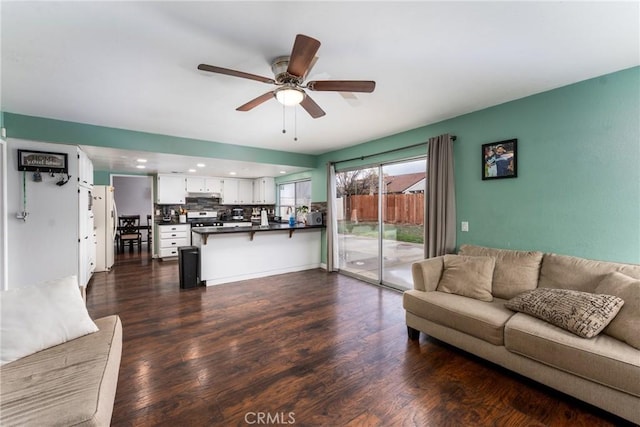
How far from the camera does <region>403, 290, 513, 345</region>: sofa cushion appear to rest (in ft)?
7.07

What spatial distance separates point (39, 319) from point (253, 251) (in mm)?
3367

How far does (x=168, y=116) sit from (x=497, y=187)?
4028mm


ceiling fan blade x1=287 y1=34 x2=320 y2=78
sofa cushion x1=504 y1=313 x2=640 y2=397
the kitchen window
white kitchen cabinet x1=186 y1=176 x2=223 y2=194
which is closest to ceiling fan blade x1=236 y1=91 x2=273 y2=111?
ceiling fan blade x1=287 y1=34 x2=320 y2=78

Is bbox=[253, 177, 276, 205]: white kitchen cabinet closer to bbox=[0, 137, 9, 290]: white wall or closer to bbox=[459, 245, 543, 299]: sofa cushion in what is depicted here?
bbox=[0, 137, 9, 290]: white wall

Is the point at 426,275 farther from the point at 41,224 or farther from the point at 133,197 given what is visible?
the point at 133,197

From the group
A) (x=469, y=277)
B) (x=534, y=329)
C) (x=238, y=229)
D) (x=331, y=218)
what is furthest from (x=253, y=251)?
(x=534, y=329)

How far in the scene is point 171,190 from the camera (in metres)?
6.92

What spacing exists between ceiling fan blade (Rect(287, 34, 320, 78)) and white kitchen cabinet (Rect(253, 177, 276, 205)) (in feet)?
20.0

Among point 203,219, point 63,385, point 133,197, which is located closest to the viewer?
point 63,385

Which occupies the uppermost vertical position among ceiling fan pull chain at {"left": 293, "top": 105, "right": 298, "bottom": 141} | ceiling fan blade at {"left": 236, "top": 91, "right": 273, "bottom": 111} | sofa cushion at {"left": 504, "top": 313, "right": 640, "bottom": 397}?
ceiling fan pull chain at {"left": 293, "top": 105, "right": 298, "bottom": 141}

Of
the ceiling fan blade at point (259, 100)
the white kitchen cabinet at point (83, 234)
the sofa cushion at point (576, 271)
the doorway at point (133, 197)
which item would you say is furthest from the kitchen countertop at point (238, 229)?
the doorway at point (133, 197)

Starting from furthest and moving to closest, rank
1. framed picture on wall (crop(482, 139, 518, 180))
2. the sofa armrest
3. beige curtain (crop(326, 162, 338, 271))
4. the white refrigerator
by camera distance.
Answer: beige curtain (crop(326, 162, 338, 271))
the white refrigerator
framed picture on wall (crop(482, 139, 518, 180))
the sofa armrest

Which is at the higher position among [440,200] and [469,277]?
[440,200]

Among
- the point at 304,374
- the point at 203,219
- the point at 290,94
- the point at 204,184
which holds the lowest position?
the point at 304,374
